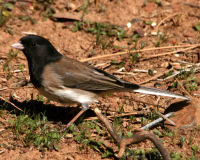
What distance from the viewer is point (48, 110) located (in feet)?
12.8

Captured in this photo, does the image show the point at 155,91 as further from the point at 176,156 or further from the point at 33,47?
the point at 33,47

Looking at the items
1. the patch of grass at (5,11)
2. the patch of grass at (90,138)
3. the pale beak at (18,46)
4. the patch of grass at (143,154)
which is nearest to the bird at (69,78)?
the pale beak at (18,46)

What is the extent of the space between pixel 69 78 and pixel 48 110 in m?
0.51

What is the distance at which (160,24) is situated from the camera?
17.6 ft

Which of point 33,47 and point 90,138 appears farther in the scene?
point 33,47

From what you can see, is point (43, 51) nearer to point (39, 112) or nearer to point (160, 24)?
point (39, 112)

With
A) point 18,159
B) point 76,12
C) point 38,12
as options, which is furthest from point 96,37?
point 18,159

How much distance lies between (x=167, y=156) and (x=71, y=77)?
1335mm

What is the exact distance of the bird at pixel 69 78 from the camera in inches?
140

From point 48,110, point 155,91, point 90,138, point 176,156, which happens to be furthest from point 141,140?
point 48,110

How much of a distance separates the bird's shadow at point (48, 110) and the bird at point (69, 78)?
0.82 ft

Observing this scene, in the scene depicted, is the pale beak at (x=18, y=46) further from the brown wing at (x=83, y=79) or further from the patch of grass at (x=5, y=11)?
the patch of grass at (x=5, y=11)

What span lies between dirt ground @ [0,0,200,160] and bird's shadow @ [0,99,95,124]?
56 mm

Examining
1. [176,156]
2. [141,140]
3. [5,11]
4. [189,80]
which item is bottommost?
[176,156]
